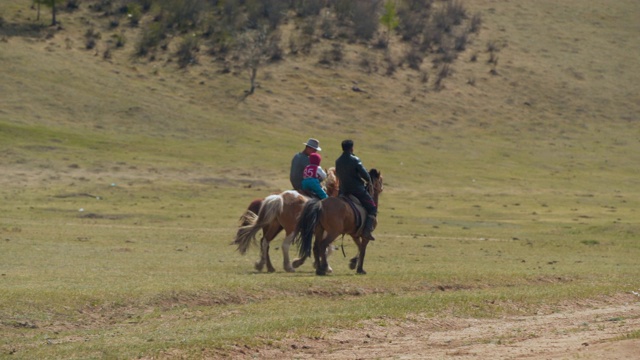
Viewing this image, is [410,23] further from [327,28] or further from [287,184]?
[287,184]

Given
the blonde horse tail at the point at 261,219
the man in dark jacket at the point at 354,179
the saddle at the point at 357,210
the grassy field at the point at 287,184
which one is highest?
the man in dark jacket at the point at 354,179

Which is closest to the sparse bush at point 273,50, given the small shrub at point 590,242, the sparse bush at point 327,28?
the sparse bush at point 327,28

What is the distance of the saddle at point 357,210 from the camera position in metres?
19.3

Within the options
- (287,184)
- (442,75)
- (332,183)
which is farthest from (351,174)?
(442,75)

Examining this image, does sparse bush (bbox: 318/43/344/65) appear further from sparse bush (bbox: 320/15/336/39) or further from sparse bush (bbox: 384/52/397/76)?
sparse bush (bbox: 384/52/397/76)

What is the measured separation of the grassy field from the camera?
1559cm

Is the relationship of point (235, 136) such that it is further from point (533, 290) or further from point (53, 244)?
point (533, 290)

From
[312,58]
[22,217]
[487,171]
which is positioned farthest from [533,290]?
[312,58]

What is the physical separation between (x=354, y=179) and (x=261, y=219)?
6.88ft

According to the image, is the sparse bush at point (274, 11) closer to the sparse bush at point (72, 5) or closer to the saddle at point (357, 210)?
the sparse bush at point (72, 5)

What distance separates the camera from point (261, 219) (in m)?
20.2

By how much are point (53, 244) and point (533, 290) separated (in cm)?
1191

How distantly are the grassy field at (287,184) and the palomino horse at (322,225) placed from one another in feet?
1.81

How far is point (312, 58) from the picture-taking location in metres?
72.7
